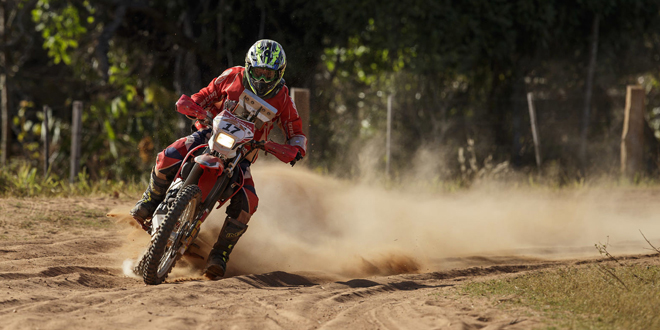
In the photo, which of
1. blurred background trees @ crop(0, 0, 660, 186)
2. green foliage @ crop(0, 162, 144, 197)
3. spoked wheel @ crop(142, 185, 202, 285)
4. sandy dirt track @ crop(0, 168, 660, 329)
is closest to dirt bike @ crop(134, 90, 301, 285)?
spoked wheel @ crop(142, 185, 202, 285)

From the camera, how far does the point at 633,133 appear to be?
1333cm

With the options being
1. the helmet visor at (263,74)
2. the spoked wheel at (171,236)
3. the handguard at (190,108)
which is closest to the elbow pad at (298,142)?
the helmet visor at (263,74)

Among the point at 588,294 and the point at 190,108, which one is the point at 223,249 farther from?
the point at 588,294

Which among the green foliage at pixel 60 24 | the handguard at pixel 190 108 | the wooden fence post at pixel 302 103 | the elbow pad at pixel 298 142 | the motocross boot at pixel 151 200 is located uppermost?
the green foliage at pixel 60 24

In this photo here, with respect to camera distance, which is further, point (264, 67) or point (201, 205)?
point (264, 67)

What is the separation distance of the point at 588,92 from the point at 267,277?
38.6 feet

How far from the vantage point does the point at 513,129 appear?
1496 cm

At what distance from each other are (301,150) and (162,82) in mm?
11659

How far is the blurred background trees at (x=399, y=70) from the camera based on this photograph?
14.7 meters

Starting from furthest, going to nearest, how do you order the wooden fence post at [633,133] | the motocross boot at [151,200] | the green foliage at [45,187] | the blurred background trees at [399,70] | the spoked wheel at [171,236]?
the blurred background trees at [399,70]
the wooden fence post at [633,133]
the green foliage at [45,187]
the motocross boot at [151,200]
the spoked wheel at [171,236]

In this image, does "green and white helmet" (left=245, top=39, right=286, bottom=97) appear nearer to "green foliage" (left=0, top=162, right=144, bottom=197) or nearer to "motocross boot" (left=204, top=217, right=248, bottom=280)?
"motocross boot" (left=204, top=217, right=248, bottom=280)

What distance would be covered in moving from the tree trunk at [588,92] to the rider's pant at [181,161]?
34.0 feet

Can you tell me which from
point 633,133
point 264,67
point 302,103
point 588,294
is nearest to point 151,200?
point 264,67

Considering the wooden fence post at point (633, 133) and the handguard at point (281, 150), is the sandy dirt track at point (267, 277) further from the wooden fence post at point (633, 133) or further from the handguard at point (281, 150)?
the wooden fence post at point (633, 133)
